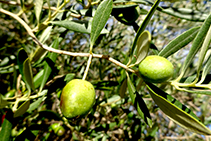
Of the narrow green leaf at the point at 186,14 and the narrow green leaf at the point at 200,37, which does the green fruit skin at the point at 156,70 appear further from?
the narrow green leaf at the point at 186,14

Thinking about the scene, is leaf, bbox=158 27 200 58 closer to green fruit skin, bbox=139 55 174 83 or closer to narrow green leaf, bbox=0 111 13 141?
green fruit skin, bbox=139 55 174 83

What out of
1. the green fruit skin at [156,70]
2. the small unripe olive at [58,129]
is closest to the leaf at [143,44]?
the green fruit skin at [156,70]

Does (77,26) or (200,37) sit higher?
(200,37)

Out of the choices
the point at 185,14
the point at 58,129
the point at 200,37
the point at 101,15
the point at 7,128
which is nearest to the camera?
the point at 200,37

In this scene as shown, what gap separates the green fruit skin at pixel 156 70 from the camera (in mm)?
806

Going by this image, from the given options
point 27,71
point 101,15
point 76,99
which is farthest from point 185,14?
point 27,71

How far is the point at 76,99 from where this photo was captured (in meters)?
0.85

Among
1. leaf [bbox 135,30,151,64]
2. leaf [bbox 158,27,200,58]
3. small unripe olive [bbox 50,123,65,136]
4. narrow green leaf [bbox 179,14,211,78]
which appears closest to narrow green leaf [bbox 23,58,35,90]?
leaf [bbox 135,30,151,64]

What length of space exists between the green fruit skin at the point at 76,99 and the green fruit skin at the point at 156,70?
0.34 metres

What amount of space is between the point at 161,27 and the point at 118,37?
1733 millimetres

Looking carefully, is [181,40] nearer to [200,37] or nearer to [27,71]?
[200,37]

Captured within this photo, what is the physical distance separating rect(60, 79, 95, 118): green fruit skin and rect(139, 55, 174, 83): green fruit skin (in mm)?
345

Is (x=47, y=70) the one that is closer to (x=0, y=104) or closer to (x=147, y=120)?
(x=0, y=104)

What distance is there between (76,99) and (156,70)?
461 mm
